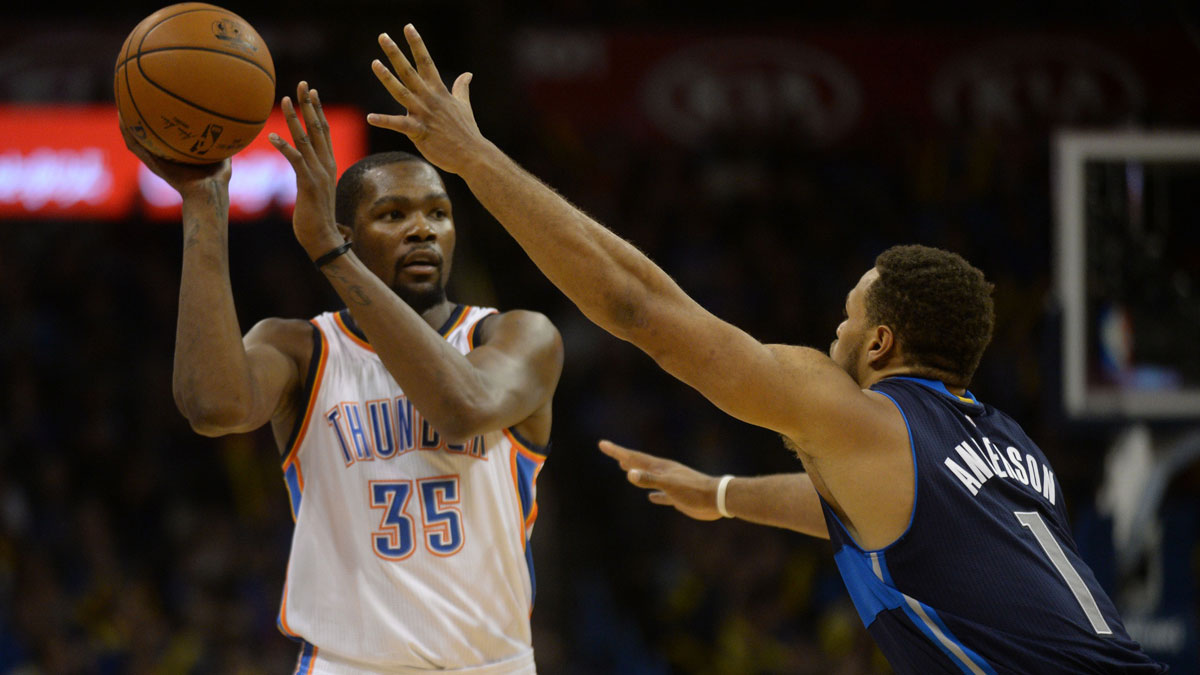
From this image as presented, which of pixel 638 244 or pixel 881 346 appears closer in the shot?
pixel 881 346

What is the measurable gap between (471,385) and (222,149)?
38.4 inches

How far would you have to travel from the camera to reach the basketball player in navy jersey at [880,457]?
2748 millimetres

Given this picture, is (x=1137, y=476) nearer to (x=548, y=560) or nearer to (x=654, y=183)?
(x=548, y=560)

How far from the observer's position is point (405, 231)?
365 cm

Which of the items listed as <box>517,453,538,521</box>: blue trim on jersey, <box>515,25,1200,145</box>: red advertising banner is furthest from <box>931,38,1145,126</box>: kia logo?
<box>517,453,538,521</box>: blue trim on jersey

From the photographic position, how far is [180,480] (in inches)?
391

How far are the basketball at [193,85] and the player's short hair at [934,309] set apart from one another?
1787 mm

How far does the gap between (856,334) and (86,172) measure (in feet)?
24.5

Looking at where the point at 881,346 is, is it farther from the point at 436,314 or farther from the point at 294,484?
the point at 294,484

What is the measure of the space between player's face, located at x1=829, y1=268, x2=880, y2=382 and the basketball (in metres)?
1.72

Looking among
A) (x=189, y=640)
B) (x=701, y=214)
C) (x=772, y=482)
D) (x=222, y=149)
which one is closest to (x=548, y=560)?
(x=189, y=640)

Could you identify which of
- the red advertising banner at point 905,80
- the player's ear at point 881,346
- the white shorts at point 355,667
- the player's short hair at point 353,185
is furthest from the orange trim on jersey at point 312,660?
the red advertising banner at point 905,80

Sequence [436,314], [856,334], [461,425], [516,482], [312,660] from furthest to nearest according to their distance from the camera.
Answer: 1. [436,314]
2. [516,482]
3. [312,660]
4. [461,425]
5. [856,334]

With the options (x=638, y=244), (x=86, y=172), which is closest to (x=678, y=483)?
(x=86, y=172)
